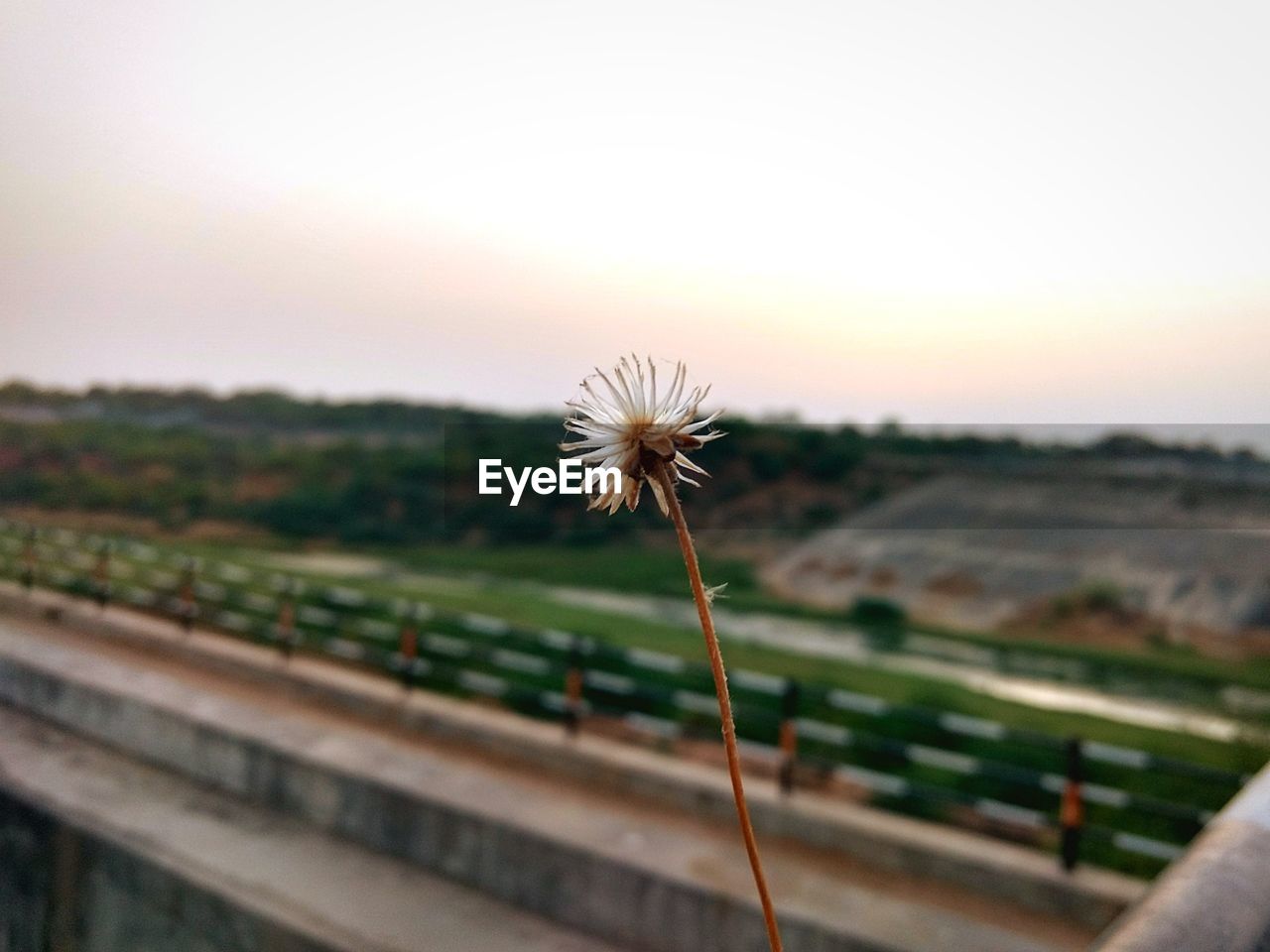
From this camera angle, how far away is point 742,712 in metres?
3.93

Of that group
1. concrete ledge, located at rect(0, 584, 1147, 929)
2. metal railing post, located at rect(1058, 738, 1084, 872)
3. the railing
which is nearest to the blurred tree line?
the railing

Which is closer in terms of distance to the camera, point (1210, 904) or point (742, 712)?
point (1210, 904)

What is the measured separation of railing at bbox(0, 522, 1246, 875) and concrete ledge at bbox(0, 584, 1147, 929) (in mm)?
98

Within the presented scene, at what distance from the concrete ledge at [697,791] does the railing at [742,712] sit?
10 centimetres

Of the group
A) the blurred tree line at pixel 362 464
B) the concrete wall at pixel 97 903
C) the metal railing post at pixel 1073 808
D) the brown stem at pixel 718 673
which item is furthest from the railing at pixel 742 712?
the brown stem at pixel 718 673

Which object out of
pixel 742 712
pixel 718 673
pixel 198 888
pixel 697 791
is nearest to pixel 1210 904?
pixel 718 673

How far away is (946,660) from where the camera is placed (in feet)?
29.4

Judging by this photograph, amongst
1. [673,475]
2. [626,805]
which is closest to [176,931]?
[626,805]

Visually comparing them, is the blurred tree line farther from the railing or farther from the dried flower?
the dried flower

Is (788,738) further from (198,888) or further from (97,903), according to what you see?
(97,903)

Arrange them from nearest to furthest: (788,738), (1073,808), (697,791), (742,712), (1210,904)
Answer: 1. (1210,904)
2. (1073,808)
3. (788,738)
4. (697,791)
5. (742,712)

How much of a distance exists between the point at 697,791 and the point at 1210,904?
9.83 feet

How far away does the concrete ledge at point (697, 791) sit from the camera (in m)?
2.86

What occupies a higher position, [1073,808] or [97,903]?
[1073,808]
